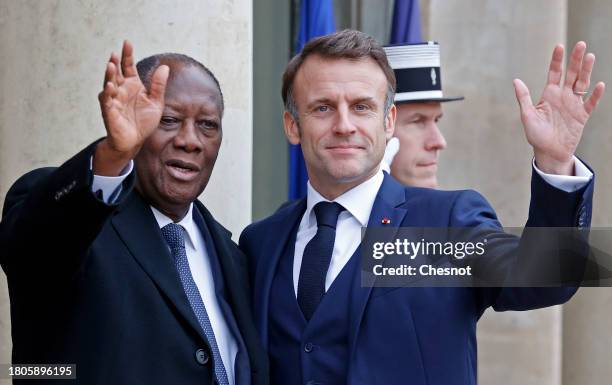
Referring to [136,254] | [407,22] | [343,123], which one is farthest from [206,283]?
[407,22]

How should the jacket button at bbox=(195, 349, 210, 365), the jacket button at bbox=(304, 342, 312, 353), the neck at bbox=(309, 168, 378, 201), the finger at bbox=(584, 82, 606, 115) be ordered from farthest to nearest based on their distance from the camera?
the neck at bbox=(309, 168, 378, 201)
the jacket button at bbox=(304, 342, 312, 353)
the jacket button at bbox=(195, 349, 210, 365)
the finger at bbox=(584, 82, 606, 115)

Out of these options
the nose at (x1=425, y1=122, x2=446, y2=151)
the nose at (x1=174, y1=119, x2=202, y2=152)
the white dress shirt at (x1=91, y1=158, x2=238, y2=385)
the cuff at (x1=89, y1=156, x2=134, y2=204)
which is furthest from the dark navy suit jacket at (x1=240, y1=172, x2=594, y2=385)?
the nose at (x1=425, y1=122, x2=446, y2=151)

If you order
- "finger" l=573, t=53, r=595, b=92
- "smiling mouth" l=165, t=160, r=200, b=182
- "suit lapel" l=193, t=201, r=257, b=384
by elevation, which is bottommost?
"suit lapel" l=193, t=201, r=257, b=384

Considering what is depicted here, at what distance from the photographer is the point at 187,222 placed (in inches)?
153

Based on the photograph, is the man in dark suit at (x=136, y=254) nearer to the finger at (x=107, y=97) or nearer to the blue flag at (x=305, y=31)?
the finger at (x=107, y=97)

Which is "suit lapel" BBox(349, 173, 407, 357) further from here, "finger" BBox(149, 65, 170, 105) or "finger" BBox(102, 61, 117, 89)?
"finger" BBox(102, 61, 117, 89)

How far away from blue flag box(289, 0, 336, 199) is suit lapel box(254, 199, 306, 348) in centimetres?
213

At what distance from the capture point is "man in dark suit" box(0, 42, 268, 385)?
10.0 ft

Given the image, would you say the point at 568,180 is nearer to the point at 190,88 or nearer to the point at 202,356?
the point at 202,356

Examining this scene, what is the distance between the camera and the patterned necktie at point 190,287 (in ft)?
11.8

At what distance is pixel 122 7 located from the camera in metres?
4.40

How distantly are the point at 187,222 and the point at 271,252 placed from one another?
0.32 metres

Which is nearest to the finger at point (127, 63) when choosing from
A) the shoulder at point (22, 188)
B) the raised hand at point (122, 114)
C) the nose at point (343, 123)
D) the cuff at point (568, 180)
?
the raised hand at point (122, 114)

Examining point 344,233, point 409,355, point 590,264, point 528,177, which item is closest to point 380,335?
point 409,355
